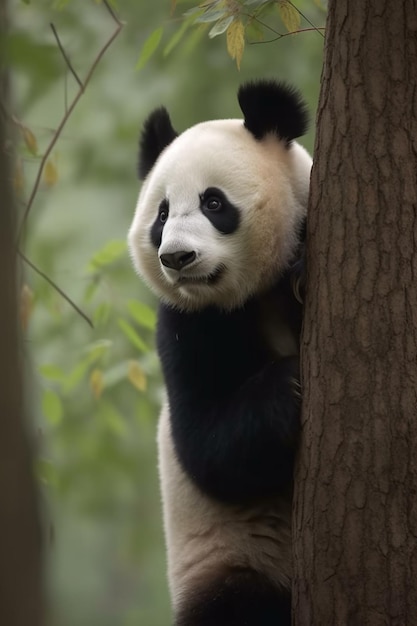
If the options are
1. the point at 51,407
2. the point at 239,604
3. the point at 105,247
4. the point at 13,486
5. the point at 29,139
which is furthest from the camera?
the point at 105,247

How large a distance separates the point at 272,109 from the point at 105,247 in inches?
79.3

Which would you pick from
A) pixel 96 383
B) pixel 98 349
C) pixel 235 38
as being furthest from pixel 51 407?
pixel 235 38

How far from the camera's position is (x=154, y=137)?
4387 mm

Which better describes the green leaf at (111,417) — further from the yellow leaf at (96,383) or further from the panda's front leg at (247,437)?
the panda's front leg at (247,437)

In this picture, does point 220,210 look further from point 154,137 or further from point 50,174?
point 50,174

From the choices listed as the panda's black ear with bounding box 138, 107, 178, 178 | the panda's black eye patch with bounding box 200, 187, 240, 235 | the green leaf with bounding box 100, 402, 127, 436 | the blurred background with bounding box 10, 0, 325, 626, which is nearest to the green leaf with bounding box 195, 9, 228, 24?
the panda's black eye patch with bounding box 200, 187, 240, 235

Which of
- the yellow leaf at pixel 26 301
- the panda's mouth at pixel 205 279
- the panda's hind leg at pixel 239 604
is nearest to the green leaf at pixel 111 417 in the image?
the yellow leaf at pixel 26 301

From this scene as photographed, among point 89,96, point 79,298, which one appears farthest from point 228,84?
point 79,298

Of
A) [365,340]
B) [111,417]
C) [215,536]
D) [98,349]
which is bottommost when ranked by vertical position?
[215,536]

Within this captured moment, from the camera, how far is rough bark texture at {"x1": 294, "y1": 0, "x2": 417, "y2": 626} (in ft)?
10.0

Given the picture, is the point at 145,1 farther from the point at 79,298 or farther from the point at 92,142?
the point at 79,298

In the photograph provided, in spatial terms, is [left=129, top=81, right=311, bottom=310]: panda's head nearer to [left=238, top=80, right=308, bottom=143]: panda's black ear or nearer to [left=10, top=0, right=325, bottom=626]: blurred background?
[left=238, top=80, right=308, bottom=143]: panda's black ear

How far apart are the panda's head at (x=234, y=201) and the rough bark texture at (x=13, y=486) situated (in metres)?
1.78

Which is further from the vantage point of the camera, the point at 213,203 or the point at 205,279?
the point at 213,203
